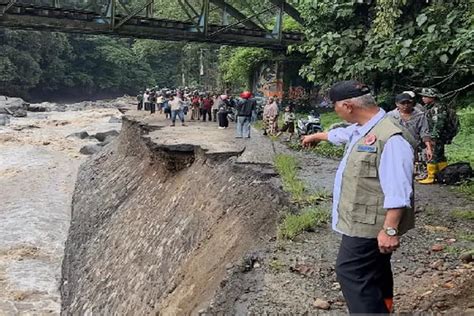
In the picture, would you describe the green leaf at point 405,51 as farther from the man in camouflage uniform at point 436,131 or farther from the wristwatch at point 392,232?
the wristwatch at point 392,232

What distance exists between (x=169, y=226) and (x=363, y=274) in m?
6.97

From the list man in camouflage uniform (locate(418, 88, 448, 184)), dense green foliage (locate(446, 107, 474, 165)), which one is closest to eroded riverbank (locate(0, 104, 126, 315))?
man in camouflage uniform (locate(418, 88, 448, 184))

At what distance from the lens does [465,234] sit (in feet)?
21.8

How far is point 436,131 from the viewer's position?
30.8 ft

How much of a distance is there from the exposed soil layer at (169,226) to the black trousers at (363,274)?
2.26 meters

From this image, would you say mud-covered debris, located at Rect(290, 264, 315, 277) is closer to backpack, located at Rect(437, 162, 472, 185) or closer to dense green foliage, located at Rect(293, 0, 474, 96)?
dense green foliage, located at Rect(293, 0, 474, 96)

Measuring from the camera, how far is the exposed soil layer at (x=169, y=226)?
7402mm

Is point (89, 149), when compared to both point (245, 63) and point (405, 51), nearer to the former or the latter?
point (245, 63)

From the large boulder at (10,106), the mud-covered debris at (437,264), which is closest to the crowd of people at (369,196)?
the mud-covered debris at (437,264)

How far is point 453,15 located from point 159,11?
3082 centimetres

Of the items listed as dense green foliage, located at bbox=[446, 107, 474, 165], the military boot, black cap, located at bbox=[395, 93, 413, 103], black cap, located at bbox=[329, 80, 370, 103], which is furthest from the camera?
dense green foliage, located at bbox=[446, 107, 474, 165]

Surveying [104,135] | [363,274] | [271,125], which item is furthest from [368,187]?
[104,135]

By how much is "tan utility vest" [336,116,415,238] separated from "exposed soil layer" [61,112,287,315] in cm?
247

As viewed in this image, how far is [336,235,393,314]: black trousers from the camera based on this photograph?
3.52 metres
